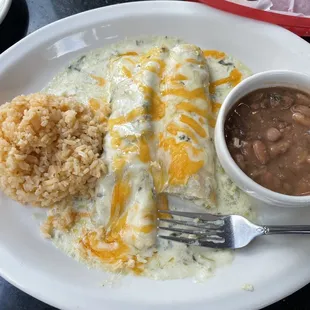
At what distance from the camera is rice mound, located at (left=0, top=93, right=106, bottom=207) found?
1340 mm

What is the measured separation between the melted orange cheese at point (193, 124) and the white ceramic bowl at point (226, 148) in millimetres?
143

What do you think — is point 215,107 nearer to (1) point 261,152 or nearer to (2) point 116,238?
(1) point 261,152

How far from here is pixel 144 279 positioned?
1275 mm

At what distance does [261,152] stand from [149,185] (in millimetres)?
363

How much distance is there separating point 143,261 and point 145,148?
36 cm

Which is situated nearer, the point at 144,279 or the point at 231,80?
the point at 144,279

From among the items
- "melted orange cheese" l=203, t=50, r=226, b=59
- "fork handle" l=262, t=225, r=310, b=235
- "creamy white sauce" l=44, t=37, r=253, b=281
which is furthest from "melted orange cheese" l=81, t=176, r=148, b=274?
"melted orange cheese" l=203, t=50, r=226, b=59

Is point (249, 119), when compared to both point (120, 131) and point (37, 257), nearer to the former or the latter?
point (120, 131)

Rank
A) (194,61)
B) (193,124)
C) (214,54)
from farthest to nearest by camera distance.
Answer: (214,54), (194,61), (193,124)

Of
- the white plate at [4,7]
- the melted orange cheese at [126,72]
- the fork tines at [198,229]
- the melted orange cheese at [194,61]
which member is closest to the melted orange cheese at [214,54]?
the melted orange cheese at [194,61]

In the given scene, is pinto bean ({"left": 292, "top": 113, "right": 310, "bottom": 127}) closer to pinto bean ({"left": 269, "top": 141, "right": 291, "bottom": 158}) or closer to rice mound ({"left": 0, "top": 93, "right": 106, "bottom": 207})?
pinto bean ({"left": 269, "top": 141, "right": 291, "bottom": 158})

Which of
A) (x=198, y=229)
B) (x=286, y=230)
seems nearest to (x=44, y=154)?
(x=198, y=229)

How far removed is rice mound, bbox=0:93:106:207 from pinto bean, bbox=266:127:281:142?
0.52m

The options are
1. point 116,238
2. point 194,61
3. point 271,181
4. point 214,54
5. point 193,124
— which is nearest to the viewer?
point 271,181
